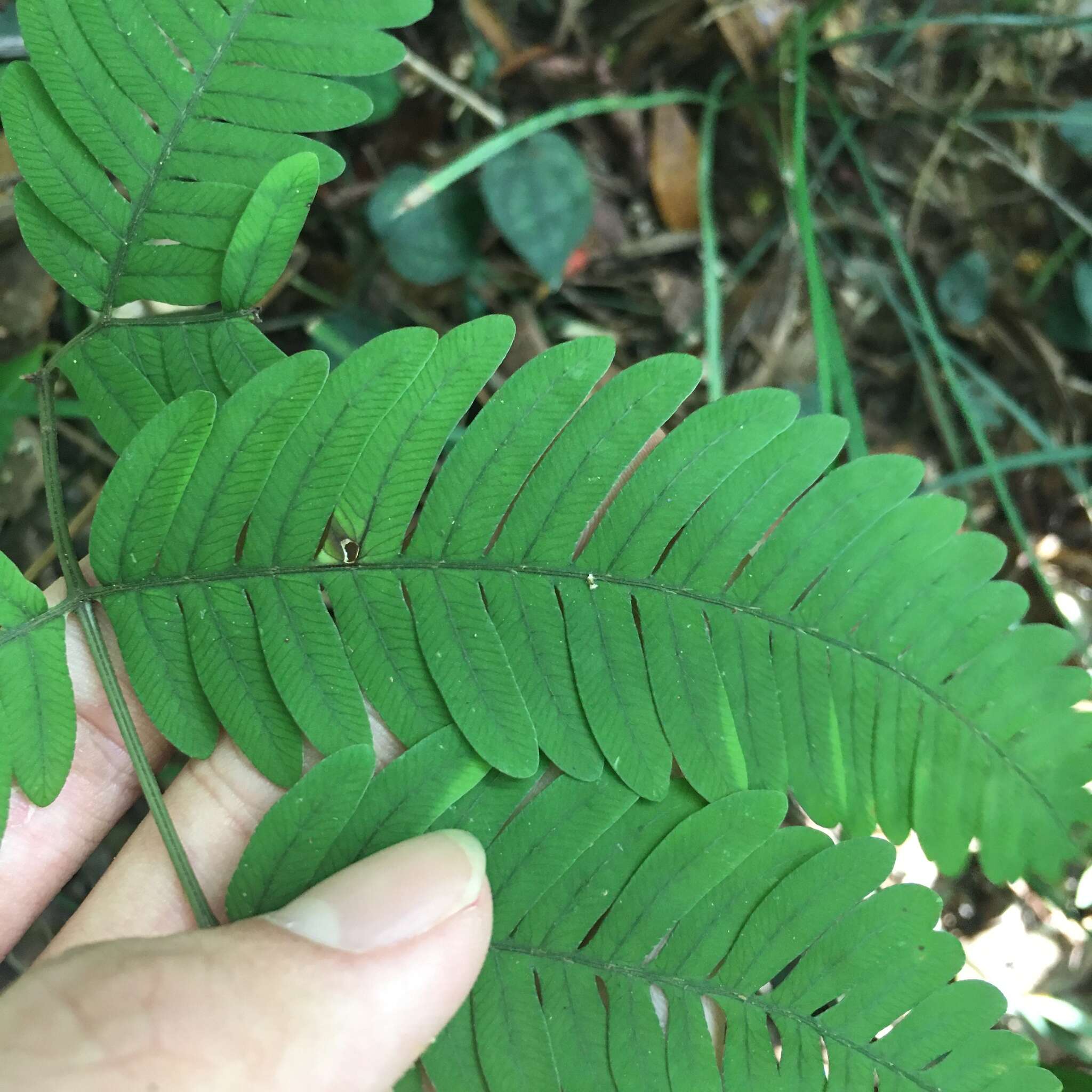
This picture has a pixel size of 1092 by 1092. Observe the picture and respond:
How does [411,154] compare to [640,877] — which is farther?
[411,154]

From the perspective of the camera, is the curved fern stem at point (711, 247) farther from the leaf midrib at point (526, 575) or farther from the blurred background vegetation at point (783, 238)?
the leaf midrib at point (526, 575)

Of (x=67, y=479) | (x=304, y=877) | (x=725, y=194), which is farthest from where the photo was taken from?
(x=725, y=194)

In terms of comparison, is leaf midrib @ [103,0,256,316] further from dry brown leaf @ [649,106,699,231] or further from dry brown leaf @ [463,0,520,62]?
dry brown leaf @ [649,106,699,231]

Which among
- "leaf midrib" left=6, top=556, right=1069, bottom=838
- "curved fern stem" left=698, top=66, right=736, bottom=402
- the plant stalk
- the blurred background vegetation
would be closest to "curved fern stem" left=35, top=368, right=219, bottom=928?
"leaf midrib" left=6, top=556, right=1069, bottom=838

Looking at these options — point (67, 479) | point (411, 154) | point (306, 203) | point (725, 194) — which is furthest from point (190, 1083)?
point (725, 194)

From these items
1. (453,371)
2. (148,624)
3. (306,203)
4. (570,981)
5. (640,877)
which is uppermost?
(306,203)

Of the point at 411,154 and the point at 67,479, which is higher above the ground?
the point at 411,154

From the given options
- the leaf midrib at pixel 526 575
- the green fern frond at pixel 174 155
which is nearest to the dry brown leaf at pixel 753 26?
the green fern frond at pixel 174 155

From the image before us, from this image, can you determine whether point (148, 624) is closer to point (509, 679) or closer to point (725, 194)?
point (509, 679)
